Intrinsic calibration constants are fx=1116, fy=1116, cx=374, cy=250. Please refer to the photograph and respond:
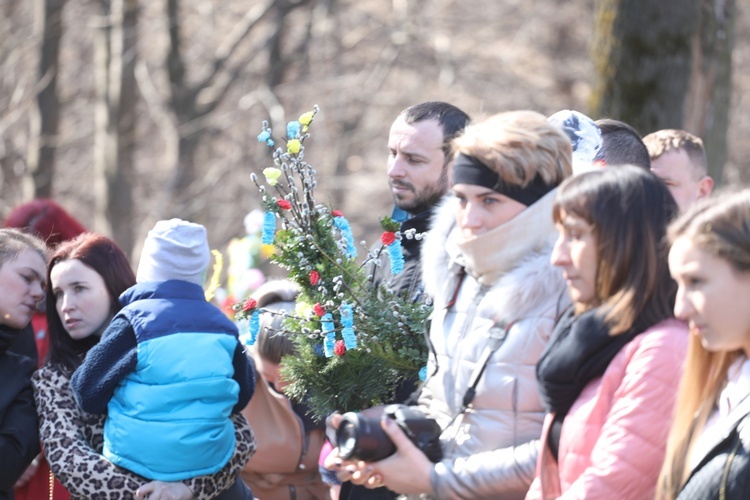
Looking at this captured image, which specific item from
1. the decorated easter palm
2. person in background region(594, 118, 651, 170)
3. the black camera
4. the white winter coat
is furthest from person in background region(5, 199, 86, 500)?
person in background region(594, 118, 651, 170)

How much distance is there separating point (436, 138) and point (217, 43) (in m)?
15.3

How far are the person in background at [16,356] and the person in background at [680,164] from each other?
2.52 meters

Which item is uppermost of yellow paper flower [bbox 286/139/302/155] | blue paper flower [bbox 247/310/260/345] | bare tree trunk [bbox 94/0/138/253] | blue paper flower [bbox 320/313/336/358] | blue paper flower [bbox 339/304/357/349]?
yellow paper flower [bbox 286/139/302/155]

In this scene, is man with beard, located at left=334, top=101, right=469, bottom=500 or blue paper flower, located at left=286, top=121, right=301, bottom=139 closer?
blue paper flower, located at left=286, top=121, right=301, bottom=139

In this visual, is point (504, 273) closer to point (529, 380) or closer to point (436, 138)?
point (529, 380)

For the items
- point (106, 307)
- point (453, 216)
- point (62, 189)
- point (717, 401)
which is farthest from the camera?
point (62, 189)

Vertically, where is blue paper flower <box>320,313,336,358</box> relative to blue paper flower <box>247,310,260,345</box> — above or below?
above

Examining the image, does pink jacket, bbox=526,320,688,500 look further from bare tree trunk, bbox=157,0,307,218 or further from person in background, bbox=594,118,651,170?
bare tree trunk, bbox=157,0,307,218

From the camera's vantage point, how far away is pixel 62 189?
18.0 meters

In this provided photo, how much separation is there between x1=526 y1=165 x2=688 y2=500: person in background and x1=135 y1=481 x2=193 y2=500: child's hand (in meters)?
1.37

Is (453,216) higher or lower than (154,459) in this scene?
higher

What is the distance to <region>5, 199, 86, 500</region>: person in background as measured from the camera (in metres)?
4.13

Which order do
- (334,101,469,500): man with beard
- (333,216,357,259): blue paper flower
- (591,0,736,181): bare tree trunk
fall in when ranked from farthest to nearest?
(591,0,736,181): bare tree trunk < (334,101,469,500): man with beard < (333,216,357,259): blue paper flower

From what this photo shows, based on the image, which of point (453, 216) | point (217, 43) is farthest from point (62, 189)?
point (453, 216)
